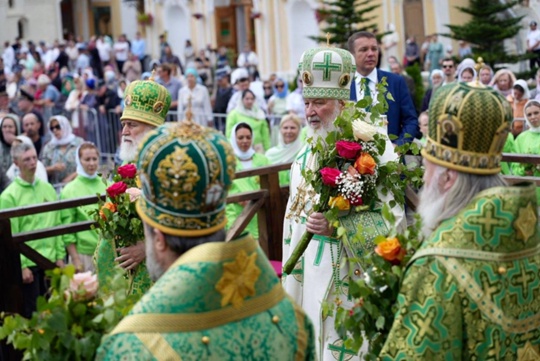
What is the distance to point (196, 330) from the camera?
10.7 feet

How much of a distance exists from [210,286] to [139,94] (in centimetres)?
300

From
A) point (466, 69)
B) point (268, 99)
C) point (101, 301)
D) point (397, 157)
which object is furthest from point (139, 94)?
point (268, 99)

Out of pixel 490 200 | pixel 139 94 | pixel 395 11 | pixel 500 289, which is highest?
pixel 395 11

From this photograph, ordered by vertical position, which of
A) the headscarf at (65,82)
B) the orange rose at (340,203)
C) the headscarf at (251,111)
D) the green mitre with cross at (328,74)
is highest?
the headscarf at (65,82)

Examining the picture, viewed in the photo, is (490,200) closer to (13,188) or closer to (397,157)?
(397,157)

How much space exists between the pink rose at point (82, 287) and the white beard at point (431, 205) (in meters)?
1.20

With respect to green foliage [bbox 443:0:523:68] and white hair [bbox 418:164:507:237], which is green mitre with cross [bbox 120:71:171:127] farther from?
green foliage [bbox 443:0:523:68]

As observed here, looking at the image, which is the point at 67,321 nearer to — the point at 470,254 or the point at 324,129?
the point at 470,254

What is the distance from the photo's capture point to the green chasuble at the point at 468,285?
3615 mm

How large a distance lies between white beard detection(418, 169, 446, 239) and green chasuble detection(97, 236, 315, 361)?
69 centimetres

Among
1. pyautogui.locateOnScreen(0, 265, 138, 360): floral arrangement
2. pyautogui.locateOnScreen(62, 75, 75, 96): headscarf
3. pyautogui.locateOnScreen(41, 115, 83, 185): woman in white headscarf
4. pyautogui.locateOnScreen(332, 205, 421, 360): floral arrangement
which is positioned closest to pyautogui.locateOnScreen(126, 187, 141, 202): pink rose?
pyautogui.locateOnScreen(332, 205, 421, 360): floral arrangement

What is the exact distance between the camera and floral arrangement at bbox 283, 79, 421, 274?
5.70 metres

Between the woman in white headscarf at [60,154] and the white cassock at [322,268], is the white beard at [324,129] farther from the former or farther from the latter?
the woman in white headscarf at [60,154]

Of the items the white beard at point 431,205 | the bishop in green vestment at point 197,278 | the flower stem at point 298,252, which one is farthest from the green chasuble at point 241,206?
the bishop in green vestment at point 197,278
